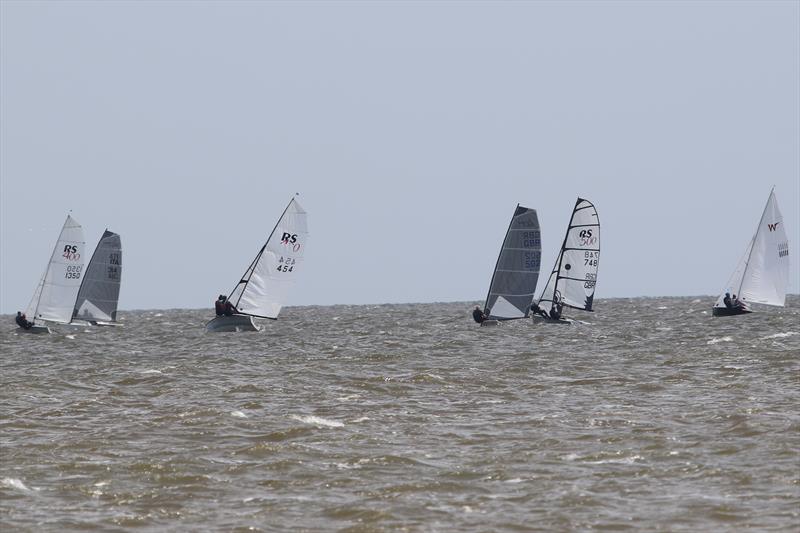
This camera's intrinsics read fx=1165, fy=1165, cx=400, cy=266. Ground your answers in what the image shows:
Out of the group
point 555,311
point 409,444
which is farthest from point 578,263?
point 409,444

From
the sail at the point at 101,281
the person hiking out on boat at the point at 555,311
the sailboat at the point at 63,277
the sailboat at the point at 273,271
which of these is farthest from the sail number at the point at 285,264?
the sail at the point at 101,281

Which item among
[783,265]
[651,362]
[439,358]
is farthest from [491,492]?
[783,265]

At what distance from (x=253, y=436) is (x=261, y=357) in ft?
62.3

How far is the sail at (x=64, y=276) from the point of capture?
57875 millimetres

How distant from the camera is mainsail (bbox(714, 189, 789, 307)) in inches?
2464

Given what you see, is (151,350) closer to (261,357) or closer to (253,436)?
(261,357)

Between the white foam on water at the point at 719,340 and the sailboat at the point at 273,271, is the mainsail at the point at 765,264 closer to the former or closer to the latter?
the white foam on water at the point at 719,340

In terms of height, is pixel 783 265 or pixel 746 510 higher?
pixel 783 265

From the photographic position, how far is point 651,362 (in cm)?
3400

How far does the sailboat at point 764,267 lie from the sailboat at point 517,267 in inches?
562

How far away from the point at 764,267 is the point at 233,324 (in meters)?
29.1

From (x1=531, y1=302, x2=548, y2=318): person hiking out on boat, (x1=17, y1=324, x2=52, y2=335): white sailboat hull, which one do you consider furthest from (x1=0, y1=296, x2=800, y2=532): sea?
(x1=17, y1=324, x2=52, y2=335): white sailboat hull

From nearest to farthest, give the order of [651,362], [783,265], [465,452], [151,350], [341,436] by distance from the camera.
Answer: [465,452], [341,436], [651,362], [151,350], [783,265]

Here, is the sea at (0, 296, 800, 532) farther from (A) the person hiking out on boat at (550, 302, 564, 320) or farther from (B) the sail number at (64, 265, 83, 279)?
(B) the sail number at (64, 265, 83, 279)
